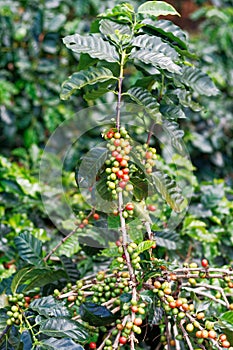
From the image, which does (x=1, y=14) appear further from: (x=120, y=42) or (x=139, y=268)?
(x=139, y=268)

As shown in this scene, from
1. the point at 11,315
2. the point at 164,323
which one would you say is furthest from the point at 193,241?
the point at 11,315

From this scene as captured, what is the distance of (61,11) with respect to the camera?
2.63 m

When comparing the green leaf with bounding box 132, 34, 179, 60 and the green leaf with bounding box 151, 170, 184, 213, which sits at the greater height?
the green leaf with bounding box 132, 34, 179, 60

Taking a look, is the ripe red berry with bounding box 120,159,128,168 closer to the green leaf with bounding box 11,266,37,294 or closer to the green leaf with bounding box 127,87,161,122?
the green leaf with bounding box 127,87,161,122

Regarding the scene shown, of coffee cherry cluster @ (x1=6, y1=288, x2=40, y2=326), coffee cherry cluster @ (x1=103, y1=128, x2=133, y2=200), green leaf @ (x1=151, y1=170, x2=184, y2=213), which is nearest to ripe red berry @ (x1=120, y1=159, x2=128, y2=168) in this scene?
coffee cherry cluster @ (x1=103, y1=128, x2=133, y2=200)

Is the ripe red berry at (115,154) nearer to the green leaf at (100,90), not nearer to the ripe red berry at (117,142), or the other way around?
the ripe red berry at (117,142)

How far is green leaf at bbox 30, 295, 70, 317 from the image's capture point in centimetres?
100

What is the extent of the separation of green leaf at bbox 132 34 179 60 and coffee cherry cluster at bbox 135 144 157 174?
0.68 ft

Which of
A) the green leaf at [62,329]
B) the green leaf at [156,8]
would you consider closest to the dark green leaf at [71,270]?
the green leaf at [62,329]

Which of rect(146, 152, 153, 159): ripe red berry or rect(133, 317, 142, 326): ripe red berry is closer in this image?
rect(133, 317, 142, 326): ripe red berry

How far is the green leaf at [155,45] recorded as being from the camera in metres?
1.11

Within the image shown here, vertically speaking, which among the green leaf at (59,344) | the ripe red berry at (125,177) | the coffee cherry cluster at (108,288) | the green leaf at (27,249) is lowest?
the green leaf at (27,249)

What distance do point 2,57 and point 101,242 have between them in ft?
4.89

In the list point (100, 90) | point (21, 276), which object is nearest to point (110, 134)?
point (100, 90)
